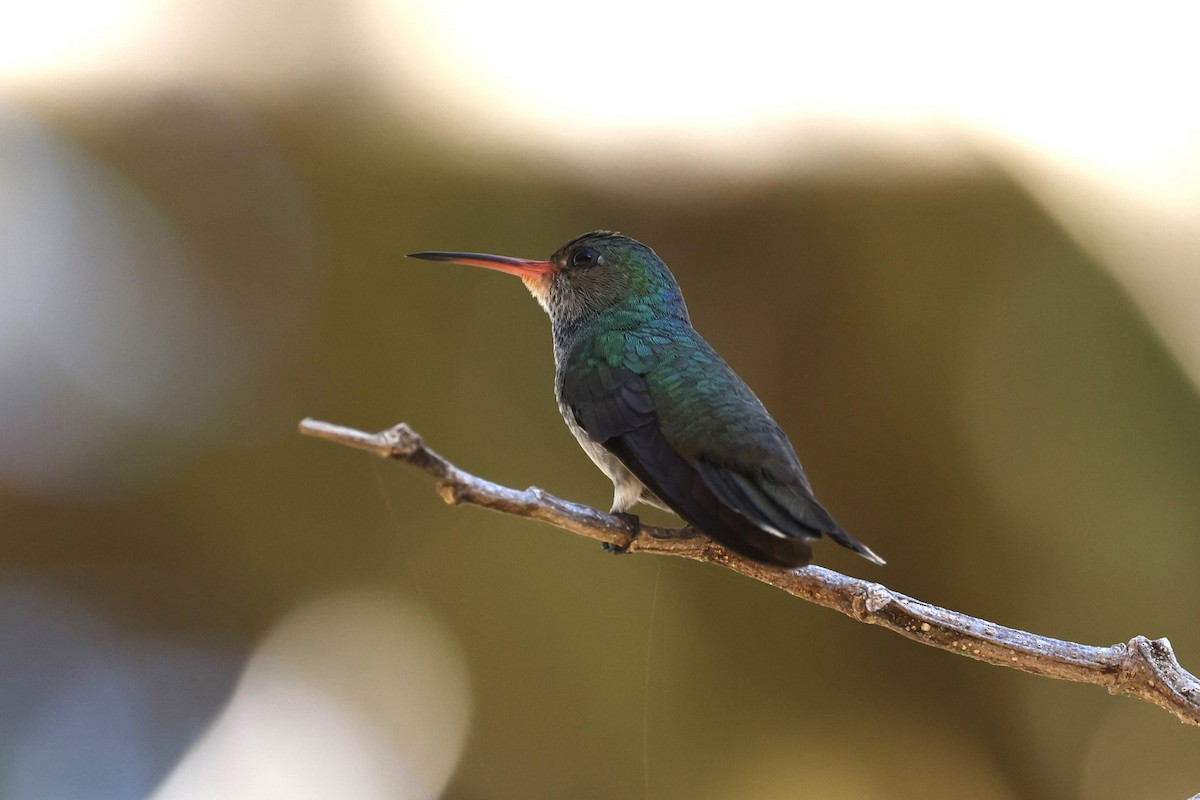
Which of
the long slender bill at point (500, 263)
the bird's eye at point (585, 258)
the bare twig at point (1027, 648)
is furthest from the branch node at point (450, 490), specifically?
the bird's eye at point (585, 258)

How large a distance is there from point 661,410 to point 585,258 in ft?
2.81

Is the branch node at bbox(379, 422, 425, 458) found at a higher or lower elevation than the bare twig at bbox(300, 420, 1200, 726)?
higher

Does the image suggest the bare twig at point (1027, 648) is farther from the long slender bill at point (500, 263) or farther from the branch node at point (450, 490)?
the long slender bill at point (500, 263)

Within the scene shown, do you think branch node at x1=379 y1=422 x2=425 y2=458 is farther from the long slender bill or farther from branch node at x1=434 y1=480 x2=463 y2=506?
the long slender bill

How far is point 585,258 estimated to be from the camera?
2.89 m

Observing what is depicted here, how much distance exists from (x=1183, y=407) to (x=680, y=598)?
7.81ft

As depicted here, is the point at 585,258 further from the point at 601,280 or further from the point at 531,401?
the point at 531,401

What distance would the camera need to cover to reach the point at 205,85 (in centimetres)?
444

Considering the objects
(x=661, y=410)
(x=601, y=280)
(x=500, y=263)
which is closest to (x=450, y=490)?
(x=661, y=410)

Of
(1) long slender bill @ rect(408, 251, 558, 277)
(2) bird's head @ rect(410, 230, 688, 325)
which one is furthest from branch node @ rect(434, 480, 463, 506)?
(2) bird's head @ rect(410, 230, 688, 325)

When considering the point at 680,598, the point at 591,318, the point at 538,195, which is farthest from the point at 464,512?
the point at 591,318

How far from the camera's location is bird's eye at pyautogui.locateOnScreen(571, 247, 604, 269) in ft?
9.46

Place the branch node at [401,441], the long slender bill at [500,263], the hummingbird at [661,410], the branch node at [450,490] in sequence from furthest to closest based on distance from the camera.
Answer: the long slender bill at [500,263], the hummingbird at [661,410], the branch node at [450,490], the branch node at [401,441]

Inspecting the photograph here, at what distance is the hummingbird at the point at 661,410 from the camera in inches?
68.2
